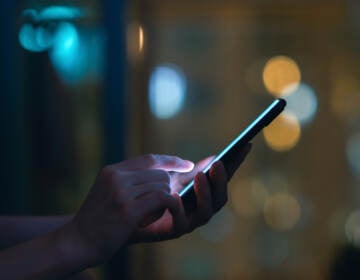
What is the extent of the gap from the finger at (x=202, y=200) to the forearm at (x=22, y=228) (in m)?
0.33

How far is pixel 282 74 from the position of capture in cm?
452

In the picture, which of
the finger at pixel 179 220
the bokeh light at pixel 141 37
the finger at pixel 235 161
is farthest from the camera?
the bokeh light at pixel 141 37

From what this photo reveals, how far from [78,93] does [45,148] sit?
0.42 metres

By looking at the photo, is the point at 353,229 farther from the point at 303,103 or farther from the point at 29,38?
the point at 29,38

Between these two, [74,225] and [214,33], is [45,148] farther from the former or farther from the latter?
[74,225]

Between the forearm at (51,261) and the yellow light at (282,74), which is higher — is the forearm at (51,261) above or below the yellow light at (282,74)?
above

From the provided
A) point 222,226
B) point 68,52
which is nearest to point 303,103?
point 222,226

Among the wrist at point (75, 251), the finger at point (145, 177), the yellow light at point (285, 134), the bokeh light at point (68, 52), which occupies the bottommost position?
the yellow light at point (285, 134)

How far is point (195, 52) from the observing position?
457 cm

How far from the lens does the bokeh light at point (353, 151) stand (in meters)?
4.47

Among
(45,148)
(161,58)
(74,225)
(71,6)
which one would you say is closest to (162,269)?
(45,148)

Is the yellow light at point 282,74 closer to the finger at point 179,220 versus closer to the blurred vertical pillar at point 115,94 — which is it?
the blurred vertical pillar at point 115,94

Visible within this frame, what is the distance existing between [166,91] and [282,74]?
82 centimetres

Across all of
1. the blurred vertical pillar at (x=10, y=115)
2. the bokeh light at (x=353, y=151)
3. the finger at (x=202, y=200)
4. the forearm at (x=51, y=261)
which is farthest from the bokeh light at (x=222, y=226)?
the forearm at (x=51, y=261)
